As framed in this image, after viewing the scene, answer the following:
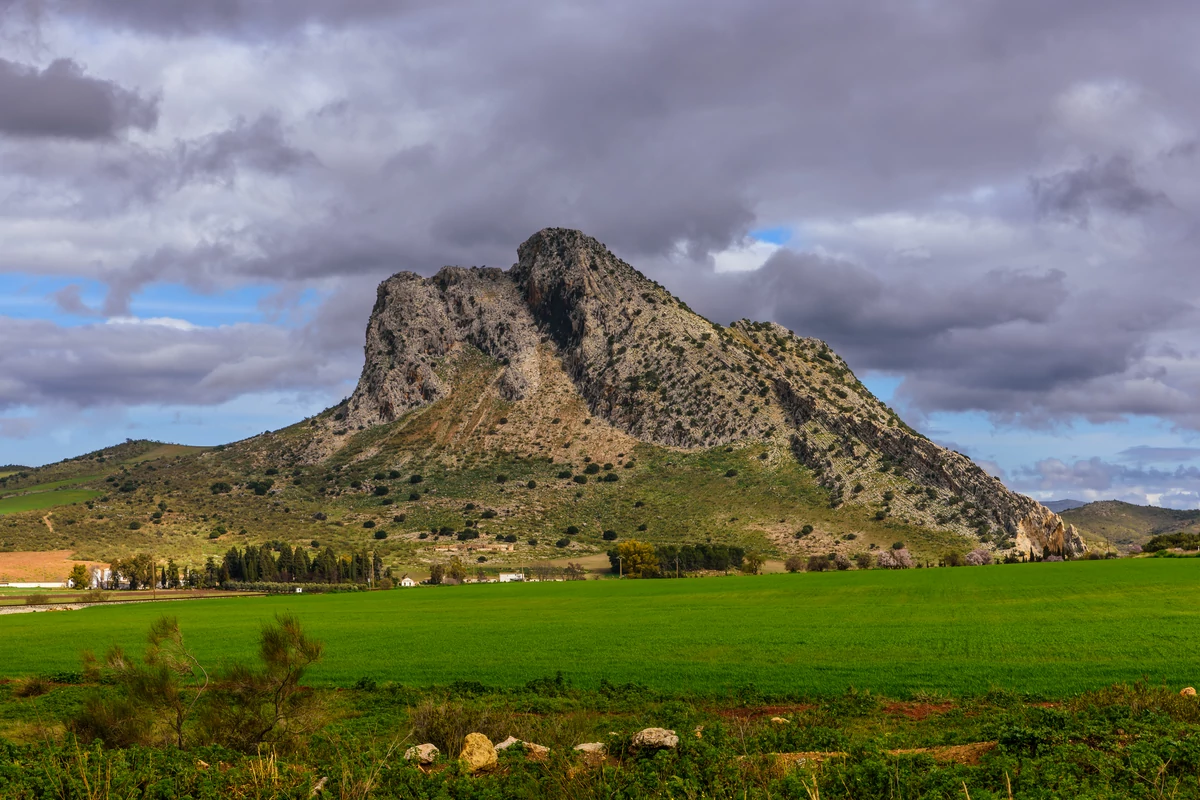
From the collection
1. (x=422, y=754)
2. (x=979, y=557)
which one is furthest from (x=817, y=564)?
(x=422, y=754)

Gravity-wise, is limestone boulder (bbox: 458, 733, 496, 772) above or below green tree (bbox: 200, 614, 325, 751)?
below

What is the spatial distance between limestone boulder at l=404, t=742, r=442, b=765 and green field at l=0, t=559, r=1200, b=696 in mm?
11410

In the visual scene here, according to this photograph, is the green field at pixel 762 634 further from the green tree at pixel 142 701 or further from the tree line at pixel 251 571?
the tree line at pixel 251 571

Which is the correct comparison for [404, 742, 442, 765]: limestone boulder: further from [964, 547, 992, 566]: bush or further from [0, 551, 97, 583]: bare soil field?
[0, 551, 97, 583]: bare soil field

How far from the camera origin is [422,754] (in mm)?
19078

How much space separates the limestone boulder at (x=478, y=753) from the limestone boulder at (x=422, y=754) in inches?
22.6

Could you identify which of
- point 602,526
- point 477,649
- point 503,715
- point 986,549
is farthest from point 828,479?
point 503,715

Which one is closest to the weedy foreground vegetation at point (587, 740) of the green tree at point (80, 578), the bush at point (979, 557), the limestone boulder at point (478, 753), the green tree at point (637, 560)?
the limestone boulder at point (478, 753)

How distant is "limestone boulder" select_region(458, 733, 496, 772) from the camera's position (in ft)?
62.0

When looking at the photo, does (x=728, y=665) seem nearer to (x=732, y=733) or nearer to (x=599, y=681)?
(x=599, y=681)

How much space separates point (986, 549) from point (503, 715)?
130823 millimetres

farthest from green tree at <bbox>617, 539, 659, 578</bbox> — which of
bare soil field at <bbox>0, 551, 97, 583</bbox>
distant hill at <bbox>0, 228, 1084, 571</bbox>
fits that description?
bare soil field at <bbox>0, 551, 97, 583</bbox>

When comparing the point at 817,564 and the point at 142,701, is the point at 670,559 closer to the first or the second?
the point at 817,564

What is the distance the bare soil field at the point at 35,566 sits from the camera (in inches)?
5054
